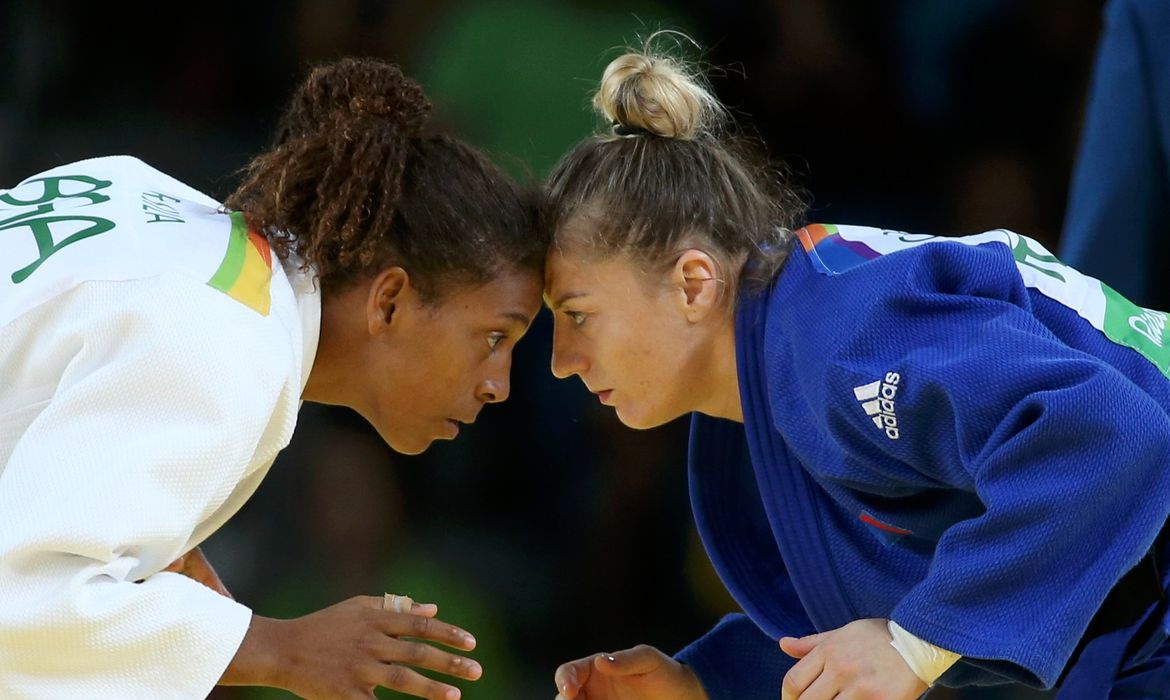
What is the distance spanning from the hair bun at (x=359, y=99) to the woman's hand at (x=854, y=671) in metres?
0.92

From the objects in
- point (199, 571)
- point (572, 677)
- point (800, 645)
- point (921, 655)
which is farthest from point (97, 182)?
point (921, 655)

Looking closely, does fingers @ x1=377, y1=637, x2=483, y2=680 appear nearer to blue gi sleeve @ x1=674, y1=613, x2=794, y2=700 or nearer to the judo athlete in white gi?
the judo athlete in white gi

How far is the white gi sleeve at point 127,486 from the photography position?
1517mm

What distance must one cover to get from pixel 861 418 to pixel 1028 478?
0.75 ft

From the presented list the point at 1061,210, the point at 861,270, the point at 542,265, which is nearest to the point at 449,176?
the point at 542,265

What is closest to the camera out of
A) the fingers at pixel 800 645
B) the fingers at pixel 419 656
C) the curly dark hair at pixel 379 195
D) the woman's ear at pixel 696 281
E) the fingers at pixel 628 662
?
the fingers at pixel 800 645

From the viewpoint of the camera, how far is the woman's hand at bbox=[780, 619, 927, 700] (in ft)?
5.51

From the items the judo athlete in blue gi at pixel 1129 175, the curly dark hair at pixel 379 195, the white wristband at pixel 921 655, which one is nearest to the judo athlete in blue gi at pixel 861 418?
the white wristband at pixel 921 655

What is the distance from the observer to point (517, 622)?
297cm

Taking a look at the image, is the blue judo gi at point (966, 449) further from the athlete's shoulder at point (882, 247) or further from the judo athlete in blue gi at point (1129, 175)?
the judo athlete in blue gi at point (1129, 175)

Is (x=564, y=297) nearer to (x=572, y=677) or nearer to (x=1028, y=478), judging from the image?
(x=572, y=677)

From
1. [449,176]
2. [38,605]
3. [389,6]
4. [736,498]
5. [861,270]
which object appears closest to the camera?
[38,605]

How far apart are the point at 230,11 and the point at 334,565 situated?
1.14 m

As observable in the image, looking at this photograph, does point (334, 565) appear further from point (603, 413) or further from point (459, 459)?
point (603, 413)
